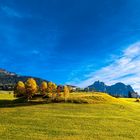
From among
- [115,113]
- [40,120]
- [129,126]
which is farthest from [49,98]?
[129,126]

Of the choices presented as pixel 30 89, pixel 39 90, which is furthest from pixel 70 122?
pixel 39 90

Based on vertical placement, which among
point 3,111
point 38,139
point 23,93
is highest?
point 23,93

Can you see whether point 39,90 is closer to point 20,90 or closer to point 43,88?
point 43,88

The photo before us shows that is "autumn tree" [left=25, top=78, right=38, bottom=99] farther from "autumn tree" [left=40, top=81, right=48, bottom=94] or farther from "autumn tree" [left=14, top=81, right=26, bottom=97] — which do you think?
"autumn tree" [left=40, top=81, right=48, bottom=94]

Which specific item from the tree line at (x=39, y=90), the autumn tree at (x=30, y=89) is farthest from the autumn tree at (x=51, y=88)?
the autumn tree at (x=30, y=89)

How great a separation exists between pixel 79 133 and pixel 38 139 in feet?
29.3

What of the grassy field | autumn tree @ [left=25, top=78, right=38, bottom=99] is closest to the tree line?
autumn tree @ [left=25, top=78, right=38, bottom=99]

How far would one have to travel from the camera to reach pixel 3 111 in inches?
3273

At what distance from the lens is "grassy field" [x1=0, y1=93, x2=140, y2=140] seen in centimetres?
5597

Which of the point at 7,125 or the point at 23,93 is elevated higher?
the point at 23,93

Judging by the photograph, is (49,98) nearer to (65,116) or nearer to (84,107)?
Answer: (84,107)

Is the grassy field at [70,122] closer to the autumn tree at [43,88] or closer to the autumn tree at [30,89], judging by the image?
the autumn tree at [30,89]

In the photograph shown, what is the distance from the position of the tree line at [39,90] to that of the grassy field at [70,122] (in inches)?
597

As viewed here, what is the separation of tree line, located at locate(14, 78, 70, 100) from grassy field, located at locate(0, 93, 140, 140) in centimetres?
1517
